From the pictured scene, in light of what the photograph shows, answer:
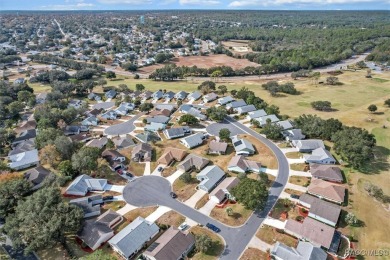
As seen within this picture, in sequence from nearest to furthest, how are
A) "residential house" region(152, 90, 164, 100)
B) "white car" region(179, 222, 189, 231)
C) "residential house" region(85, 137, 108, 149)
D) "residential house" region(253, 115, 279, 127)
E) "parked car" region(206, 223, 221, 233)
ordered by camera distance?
"parked car" region(206, 223, 221, 233) → "white car" region(179, 222, 189, 231) → "residential house" region(85, 137, 108, 149) → "residential house" region(253, 115, 279, 127) → "residential house" region(152, 90, 164, 100)

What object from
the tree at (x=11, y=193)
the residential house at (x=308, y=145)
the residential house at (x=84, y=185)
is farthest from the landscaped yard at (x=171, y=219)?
the residential house at (x=308, y=145)

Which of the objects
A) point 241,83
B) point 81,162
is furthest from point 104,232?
point 241,83

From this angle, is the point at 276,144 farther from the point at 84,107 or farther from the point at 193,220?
the point at 84,107

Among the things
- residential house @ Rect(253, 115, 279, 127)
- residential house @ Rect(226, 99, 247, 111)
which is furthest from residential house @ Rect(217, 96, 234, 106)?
residential house @ Rect(253, 115, 279, 127)

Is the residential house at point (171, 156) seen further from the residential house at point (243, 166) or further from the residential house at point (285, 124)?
the residential house at point (285, 124)

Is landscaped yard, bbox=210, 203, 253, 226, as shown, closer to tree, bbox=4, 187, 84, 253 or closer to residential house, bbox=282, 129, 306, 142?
tree, bbox=4, 187, 84, 253

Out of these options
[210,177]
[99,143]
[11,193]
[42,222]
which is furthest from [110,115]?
[42,222]
